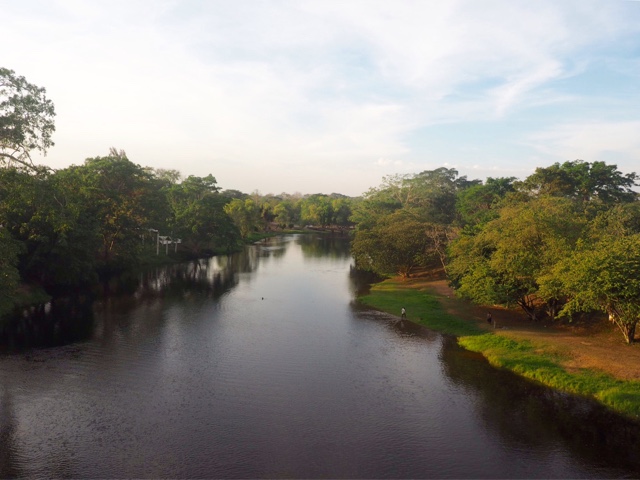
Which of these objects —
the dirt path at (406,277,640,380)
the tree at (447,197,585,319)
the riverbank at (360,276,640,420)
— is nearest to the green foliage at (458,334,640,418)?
the riverbank at (360,276,640,420)

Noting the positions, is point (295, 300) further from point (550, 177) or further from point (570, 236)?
point (550, 177)

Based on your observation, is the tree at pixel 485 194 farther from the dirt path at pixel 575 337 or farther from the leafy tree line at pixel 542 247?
the dirt path at pixel 575 337

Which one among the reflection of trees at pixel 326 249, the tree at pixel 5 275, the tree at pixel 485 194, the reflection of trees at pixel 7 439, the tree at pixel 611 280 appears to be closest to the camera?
the reflection of trees at pixel 7 439

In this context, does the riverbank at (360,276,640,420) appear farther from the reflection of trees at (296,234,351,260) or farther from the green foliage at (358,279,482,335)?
the reflection of trees at (296,234,351,260)

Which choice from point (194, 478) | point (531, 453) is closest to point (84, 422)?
point (194, 478)

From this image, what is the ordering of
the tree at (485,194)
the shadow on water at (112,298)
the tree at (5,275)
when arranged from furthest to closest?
the tree at (485,194) → the shadow on water at (112,298) → the tree at (5,275)

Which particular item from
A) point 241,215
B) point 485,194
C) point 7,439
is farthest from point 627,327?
point 241,215

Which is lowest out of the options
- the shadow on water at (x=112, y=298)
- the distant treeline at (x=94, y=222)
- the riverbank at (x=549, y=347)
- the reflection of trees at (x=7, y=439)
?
the reflection of trees at (x=7, y=439)

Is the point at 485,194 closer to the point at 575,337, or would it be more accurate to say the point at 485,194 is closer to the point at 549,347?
the point at 575,337

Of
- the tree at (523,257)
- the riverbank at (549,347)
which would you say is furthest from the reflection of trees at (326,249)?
the tree at (523,257)
